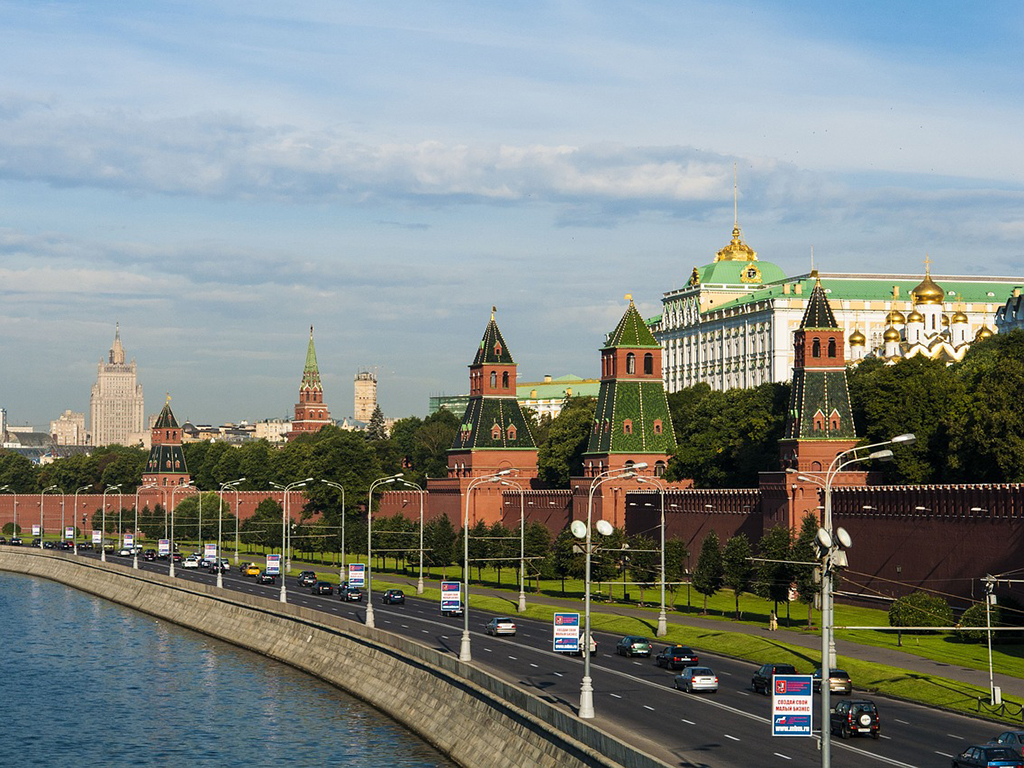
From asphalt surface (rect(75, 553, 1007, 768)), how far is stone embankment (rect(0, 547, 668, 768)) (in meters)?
1.91

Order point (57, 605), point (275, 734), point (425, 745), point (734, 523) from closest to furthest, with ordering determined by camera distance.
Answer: point (425, 745)
point (275, 734)
point (734, 523)
point (57, 605)

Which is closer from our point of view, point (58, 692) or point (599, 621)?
point (58, 692)

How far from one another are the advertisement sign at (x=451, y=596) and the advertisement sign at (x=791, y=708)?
156ft

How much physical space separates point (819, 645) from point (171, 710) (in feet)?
96.4

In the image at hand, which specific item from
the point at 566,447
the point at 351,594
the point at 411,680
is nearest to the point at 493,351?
the point at 566,447

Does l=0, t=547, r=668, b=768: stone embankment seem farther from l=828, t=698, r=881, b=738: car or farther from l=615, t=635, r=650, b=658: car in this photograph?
l=615, t=635, r=650, b=658: car

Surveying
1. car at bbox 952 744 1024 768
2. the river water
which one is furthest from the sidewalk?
car at bbox 952 744 1024 768

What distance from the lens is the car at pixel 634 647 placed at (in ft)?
229

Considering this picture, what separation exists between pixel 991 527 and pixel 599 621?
20957 mm

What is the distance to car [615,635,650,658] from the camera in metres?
69.9

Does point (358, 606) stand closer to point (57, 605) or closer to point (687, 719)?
point (57, 605)

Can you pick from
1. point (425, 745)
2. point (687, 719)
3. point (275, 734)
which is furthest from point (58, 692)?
point (687, 719)

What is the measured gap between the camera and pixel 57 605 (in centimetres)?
13212

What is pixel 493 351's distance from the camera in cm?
15350
